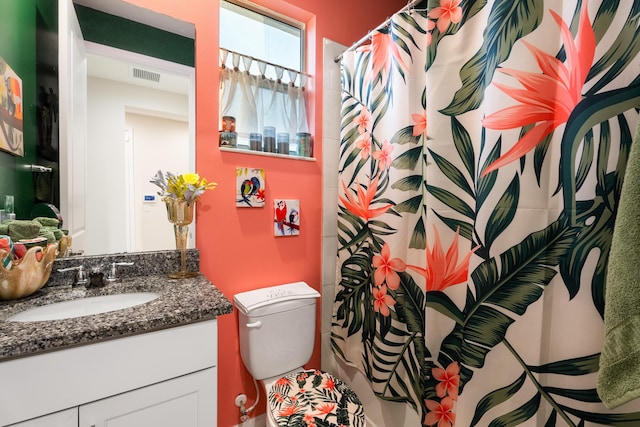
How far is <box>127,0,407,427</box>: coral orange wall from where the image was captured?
4.12 feet

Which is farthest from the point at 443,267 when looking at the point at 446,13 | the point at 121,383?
the point at 121,383

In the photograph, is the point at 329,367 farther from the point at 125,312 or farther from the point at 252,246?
the point at 125,312

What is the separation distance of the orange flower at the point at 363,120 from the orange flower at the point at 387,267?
597 millimetres

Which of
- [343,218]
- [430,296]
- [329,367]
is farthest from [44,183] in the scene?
[329,367]

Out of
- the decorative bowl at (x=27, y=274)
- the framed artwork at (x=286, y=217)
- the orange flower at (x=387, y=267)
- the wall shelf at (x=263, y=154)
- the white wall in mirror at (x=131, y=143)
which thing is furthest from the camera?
the framed artwork at (x=286, y=217)

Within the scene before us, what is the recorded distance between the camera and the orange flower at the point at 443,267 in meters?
0.97

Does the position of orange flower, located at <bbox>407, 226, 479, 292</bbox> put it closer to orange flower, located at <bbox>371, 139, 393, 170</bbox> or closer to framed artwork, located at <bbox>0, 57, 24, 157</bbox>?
orange flower, located at <bbox>371, 139, 393, 170</bbox>

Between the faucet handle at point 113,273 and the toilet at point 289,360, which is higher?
the faucet handle at point 113,273

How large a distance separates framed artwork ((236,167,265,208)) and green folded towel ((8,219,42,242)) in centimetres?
70

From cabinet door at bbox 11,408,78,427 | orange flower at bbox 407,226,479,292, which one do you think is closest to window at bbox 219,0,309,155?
orange flower at bbox 407,226,479,292

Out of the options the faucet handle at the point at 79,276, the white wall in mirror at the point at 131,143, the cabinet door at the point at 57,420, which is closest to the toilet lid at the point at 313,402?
the cabinet door at the point at 57,420

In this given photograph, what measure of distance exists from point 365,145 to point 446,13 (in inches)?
23.3

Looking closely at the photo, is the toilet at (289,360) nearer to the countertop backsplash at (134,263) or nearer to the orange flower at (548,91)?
the countertop backsplash at (134,263)

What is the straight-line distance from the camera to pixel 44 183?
102cm
